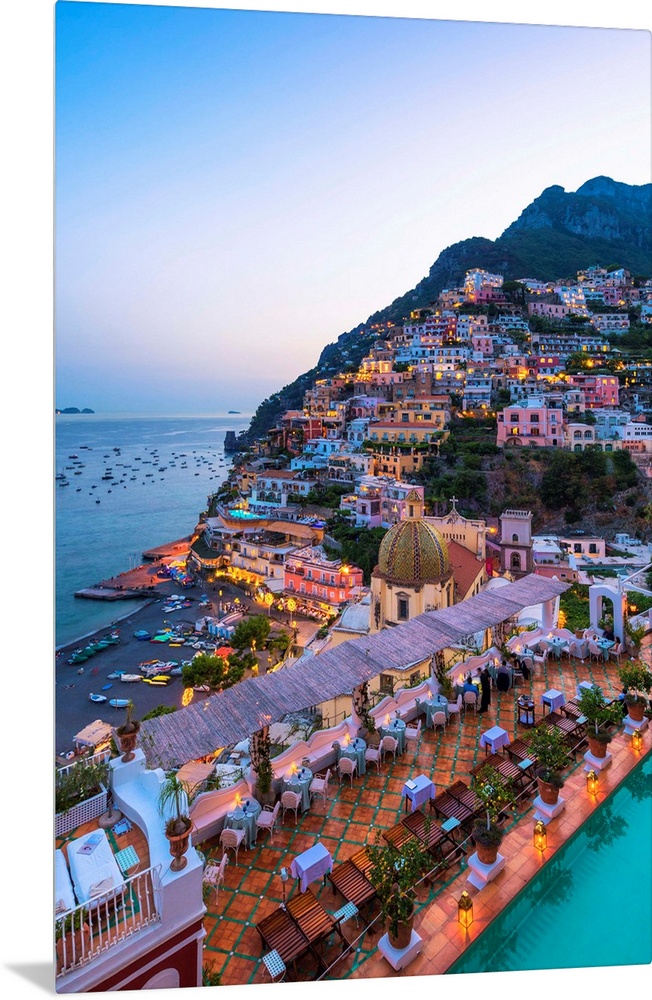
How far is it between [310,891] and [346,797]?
971mm

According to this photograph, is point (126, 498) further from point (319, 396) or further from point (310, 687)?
point (310, 687)

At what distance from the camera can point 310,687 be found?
397cm

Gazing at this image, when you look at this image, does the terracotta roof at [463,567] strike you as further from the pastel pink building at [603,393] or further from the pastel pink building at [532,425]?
the pastel pink building at [603,393]

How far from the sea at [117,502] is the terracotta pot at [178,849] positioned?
2.53 meters

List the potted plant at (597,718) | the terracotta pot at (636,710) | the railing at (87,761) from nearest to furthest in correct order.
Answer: the railing at (87,761) → the potted plant at (597,718) → the terracotta pot at (636,710)

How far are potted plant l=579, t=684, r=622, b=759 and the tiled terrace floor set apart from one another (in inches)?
8.3

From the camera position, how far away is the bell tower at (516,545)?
17.9 meters

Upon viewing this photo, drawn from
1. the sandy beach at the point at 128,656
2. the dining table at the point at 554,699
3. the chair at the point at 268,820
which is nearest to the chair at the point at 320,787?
the chair at the point at 268,820

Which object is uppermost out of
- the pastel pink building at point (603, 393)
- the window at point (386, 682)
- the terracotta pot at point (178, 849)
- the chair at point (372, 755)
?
the pastel pink building at point (603, 393)

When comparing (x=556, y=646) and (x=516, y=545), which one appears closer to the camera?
(x=556, y=646)

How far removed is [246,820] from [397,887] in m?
1.19

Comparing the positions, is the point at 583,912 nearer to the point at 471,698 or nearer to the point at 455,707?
the point at 455,707

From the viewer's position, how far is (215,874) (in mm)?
3217

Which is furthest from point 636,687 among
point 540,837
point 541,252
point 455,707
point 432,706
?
point 541,252
